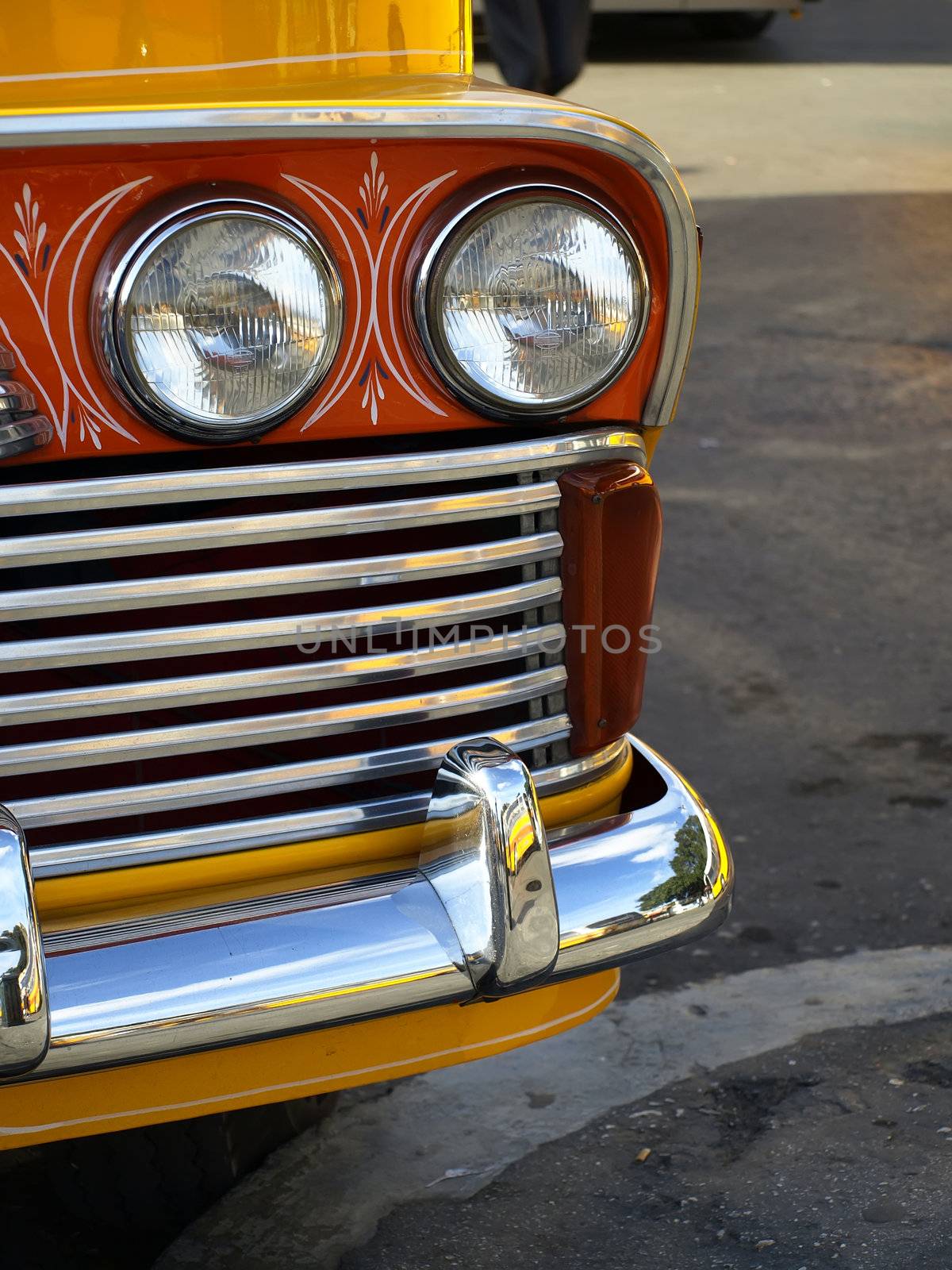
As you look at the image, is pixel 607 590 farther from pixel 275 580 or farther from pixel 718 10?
pixel 718 10

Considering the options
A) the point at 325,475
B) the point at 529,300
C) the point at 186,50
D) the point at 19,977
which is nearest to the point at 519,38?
the point at 186,50

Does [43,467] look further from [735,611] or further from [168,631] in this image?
[735,611]

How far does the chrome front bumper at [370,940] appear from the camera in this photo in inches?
53.4

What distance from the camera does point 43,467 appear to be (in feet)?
4.82

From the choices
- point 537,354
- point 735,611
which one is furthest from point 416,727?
point 735,611

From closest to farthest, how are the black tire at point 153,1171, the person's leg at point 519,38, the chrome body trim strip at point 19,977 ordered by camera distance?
1. the chrome body trim strip at point 19,977
2. the black tire at point 153,1171
3. the person's leg at point 519,38

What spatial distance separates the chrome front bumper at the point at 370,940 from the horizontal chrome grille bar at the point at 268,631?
6.0 inches

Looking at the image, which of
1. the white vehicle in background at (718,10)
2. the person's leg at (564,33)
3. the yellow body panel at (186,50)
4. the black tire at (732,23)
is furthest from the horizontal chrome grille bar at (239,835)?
the black tire at (732,23)

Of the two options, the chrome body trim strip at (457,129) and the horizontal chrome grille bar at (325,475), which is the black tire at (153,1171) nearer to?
the horizontal chrome grille bar at (325,475)

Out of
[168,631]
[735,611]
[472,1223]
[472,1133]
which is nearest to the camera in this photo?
[168,631]

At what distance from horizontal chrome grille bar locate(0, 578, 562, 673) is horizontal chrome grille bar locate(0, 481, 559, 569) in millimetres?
82

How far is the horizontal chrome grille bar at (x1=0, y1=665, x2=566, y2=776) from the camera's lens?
1.48m

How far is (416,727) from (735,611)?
2.41 metres

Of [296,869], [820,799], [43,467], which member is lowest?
[820,799]
